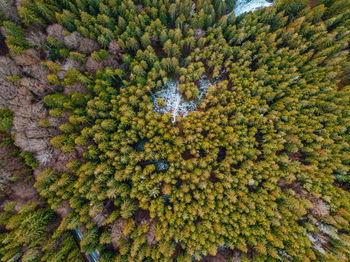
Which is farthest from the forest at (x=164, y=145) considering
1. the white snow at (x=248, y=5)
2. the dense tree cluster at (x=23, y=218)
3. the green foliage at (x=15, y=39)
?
the white snow at (x=248, y=5)

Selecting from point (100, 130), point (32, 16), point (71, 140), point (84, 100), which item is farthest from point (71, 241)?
point (32, 16)

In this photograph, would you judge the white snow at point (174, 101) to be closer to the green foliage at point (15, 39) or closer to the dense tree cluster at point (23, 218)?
the dense tree cluster at point (23, 218)

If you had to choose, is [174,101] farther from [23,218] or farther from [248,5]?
[248,5]

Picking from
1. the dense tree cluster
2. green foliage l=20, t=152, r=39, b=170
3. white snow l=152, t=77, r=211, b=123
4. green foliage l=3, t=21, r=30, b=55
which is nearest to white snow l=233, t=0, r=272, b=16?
white snow l=152, t=77, r=211, b=123

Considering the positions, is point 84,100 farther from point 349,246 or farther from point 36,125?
point 349,246

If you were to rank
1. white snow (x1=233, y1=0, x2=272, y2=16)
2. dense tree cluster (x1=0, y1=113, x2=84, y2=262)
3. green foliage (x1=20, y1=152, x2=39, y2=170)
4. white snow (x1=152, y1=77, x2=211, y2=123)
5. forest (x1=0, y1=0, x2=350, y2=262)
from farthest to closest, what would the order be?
1. white snow (x1=233, y1=0, x2=272, y2=16)
2. white snow (x1=152, y1=77, x2=211, y2=123)
3. green foliage (x1=20, y1=152, x2=39, y2=170)
4. forest (x1=0, y1=0, x2=350, y2=262)
5. dense tree cluster (x1=0, y1=113, x2=84, y2=262)

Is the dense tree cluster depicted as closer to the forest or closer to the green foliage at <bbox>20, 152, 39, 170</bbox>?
the green foliage at <bbox>20, 152, 39, 170</bbox>
